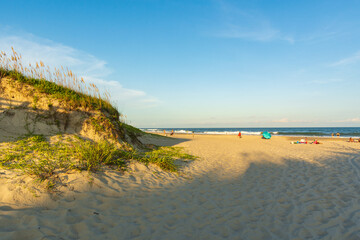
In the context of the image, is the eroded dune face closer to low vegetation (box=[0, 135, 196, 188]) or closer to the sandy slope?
low vegetation (box=[0, 135, 196, 188])

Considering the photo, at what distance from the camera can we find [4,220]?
2.78m

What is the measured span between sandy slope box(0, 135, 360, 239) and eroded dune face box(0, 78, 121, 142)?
331cm

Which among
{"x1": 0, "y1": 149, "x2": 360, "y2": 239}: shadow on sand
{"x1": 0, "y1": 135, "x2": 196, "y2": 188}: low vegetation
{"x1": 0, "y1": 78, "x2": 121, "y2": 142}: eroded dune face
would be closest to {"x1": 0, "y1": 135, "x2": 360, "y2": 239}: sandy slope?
{"x1": 0, "y1": 149, "x2": 360, "y2": 239}: shadow on sand

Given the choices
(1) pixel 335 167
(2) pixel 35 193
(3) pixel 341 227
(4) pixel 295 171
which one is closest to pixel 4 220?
(2) pixel 35 193

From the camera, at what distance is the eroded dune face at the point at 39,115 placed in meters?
6.90

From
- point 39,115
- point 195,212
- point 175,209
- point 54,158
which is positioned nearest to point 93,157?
point 54,158

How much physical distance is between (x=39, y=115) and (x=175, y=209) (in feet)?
22.5

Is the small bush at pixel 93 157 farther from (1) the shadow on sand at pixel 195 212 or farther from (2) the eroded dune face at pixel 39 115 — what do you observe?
(2) the eroded dune face at pixel 39 115

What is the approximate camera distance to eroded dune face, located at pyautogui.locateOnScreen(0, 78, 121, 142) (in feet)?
22.6

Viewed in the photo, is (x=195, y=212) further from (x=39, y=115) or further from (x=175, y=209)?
(x=39, y=115)

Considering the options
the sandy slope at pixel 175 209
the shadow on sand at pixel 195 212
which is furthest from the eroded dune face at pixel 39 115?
the shadow on sand at pixel 195 212

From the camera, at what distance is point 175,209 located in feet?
13.3

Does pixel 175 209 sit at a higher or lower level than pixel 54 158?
lower

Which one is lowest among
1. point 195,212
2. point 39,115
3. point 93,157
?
point 195,212
